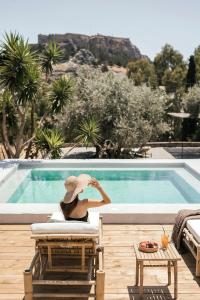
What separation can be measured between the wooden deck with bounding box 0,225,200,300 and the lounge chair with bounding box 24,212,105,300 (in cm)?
38

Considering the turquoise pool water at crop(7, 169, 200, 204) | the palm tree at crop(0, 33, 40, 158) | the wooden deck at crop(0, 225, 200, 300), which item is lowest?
the turquoise pool water at crop(7, 169, 200, 204)

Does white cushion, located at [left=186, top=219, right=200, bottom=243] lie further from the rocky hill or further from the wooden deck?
the rocky hill

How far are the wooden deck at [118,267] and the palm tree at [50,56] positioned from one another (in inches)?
359

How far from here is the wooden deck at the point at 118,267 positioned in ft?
14.9

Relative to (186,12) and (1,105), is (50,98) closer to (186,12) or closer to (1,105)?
(1,105)

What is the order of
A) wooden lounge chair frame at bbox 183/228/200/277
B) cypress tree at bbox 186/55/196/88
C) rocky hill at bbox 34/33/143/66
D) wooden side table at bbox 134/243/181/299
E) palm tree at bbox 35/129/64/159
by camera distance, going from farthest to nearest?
rocky hill at bbox 34/33/143/66, cypress tree at bbox 186/55/196/88, palm tree at bbox 35/129/64/159, wooden lounge chair frame at bbox 183/228/200/277, wooden side table at bbox 134/243/181/299

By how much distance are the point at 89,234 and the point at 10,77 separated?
9516 mm

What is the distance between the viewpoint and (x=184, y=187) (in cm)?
1082

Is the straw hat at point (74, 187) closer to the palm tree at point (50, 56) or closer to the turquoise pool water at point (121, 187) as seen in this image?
the turquoise pool water at point (121, 187)

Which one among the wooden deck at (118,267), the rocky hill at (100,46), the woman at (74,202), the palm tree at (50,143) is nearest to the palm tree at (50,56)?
the palm tree at (50,143)

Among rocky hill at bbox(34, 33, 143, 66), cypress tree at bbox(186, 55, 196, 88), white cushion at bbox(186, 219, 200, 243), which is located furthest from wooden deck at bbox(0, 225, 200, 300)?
rocky hill at bbox(34, 33, 143, 66)

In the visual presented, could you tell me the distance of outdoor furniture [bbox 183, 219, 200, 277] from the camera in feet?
16.2

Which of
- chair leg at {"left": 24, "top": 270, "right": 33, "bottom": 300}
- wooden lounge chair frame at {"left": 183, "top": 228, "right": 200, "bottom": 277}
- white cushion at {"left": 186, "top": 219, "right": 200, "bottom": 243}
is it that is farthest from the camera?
white cushion at {"left": 186, "top": 219, "right": 200, "bottom": 243}

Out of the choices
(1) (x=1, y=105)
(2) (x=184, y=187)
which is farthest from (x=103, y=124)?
(2) (x=184, y=187)
